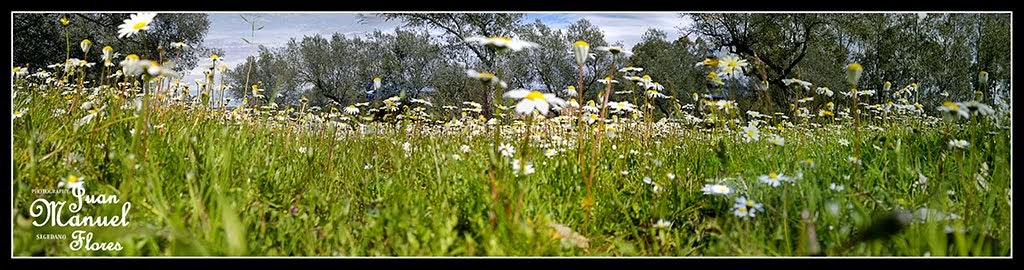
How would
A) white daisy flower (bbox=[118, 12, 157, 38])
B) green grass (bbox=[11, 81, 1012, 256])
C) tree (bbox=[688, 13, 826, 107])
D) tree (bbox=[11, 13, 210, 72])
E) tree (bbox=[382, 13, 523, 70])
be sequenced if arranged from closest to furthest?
green grass (bbox=[11, 81, 1012, 256]) → white daisy flower (bbox=[118, 12, 157, 38]) → tree (bbox=[11, 13, 210, 72]) → tree (bbox=[382, 13, 523, 70]) → tree (bbox=[688, 13, 826, 107])

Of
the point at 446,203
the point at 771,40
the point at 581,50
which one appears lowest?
the point at 446,203

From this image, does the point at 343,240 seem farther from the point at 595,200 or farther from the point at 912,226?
the point at 912,226

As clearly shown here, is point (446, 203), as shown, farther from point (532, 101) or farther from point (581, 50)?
point (581, 50)

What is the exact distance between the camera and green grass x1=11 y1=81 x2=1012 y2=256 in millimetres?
1276

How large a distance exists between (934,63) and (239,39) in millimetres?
3873

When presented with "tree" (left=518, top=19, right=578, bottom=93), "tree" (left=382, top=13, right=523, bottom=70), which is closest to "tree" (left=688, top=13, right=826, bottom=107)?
"tree" (left=382, top=13, right=523, bottom=70)

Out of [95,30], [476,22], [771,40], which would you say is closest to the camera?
[95,30]

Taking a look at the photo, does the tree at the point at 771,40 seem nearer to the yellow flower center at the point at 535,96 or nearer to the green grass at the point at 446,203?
the green grass at the point at 446,203

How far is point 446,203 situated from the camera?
1575mm

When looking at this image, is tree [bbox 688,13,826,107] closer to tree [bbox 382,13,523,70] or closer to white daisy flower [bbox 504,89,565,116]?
tree [bbox 382,13,523,70]

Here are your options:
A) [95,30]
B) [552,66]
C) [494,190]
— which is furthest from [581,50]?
[552,66]

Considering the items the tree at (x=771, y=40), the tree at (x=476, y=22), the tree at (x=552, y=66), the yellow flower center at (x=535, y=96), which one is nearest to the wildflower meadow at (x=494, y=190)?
the yellow flower center at (x=535, y=96)

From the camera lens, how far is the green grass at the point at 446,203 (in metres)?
1.28
